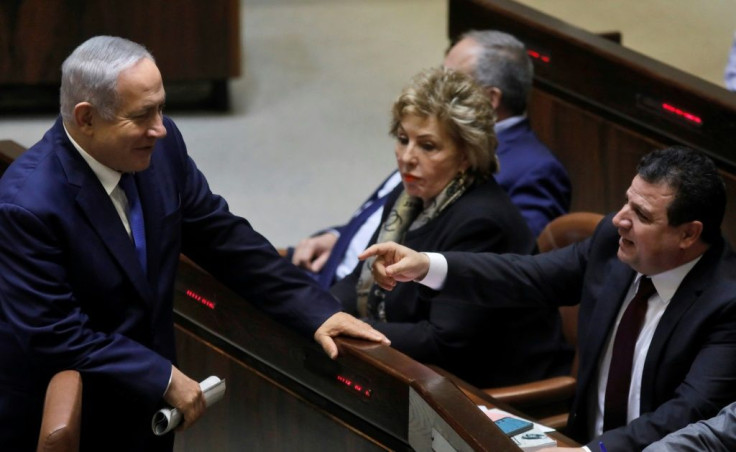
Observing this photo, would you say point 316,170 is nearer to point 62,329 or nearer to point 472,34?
point 472,34

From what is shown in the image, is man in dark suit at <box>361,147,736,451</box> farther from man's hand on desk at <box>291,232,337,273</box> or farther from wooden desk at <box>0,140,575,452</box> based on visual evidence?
man's hand on desk at <box>291,232,337,273</box>

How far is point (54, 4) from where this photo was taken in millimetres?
4992

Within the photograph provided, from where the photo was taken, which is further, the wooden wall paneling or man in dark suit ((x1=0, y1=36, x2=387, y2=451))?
the wooden wall paneling

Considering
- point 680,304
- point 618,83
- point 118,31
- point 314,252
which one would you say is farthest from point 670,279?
point 118,31

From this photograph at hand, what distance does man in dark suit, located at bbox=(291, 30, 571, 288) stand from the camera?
10.8 feet

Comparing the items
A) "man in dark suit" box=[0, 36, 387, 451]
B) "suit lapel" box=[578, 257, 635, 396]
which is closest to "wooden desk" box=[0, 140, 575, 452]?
"man in dark suit" box=[0, 36, 387, 451]

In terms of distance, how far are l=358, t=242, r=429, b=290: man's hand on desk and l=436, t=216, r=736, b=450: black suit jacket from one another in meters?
0.10

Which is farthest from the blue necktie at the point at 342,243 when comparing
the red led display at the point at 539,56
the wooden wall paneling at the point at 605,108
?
the red led display at the point at 539,56

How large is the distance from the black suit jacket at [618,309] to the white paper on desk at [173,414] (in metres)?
0.55

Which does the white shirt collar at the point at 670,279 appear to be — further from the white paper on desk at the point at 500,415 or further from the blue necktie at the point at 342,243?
the blue necktie at the point at 342,243

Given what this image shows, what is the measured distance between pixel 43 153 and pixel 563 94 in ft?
6.93

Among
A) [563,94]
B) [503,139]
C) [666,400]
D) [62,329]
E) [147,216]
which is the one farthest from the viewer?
[563,94]

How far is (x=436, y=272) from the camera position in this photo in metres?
2.49

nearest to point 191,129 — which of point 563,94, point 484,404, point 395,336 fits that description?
point 563,94
